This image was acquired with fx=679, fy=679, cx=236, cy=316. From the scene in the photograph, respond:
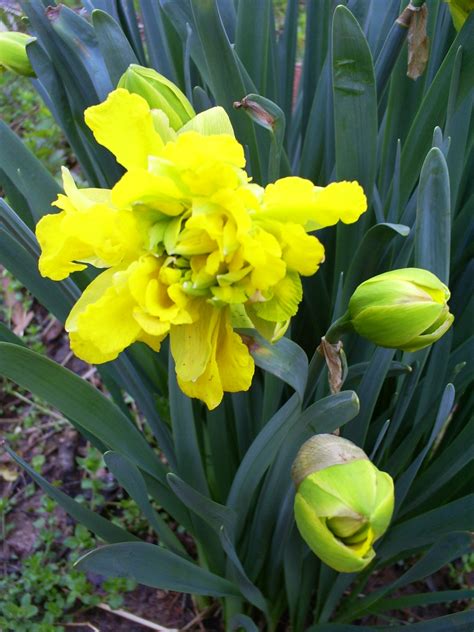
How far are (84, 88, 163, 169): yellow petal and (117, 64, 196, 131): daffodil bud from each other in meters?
0.07

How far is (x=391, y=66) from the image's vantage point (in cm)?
83

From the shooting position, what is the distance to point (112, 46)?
743 millimetres

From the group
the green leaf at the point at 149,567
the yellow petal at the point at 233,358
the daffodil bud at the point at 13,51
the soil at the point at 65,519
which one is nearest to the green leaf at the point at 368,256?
the yellow petal at the point at 233,358

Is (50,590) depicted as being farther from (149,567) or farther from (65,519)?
(149,567)

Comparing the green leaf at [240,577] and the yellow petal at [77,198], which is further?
the green leaf at [240,577]

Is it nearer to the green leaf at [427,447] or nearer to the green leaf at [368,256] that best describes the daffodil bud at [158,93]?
the green leaf at [368,256]

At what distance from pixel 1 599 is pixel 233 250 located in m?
0.91

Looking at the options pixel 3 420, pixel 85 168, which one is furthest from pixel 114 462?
pixel 3 420

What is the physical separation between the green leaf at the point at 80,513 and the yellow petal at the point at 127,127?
0.42 metres

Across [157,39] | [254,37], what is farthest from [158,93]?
[157,39]

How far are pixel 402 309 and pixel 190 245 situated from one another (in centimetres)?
18

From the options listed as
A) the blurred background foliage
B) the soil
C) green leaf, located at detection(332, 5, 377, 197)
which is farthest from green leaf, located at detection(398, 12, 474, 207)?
the soil

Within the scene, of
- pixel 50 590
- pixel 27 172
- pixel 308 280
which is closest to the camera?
pixel 27 172

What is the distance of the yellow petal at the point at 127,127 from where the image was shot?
1.70ft
